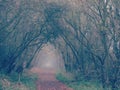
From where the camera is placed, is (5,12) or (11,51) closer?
(5,12)

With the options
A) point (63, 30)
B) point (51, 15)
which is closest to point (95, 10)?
point (51, 15)

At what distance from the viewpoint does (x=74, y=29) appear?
2917cm

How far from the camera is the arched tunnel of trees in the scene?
22094 mm

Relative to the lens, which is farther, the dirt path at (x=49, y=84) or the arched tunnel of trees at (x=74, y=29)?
the dirt path at (x=49, y=84)

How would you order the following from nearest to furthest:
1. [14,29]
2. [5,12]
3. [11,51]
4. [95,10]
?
[95,10], [5,12], [14,29], [11,51]

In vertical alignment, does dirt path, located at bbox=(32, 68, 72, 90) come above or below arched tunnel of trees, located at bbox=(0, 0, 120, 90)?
below

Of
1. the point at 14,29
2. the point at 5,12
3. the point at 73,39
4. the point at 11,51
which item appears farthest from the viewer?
the point at 73,39

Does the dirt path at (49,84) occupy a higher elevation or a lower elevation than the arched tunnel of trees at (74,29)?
lower

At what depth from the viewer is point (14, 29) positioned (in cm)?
2728

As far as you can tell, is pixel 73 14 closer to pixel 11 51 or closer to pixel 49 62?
pixel 11 51

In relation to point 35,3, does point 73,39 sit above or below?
below

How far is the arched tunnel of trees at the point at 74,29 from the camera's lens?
72.5 feet

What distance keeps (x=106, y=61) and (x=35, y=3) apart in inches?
280

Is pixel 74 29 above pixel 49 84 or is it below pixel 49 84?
above
